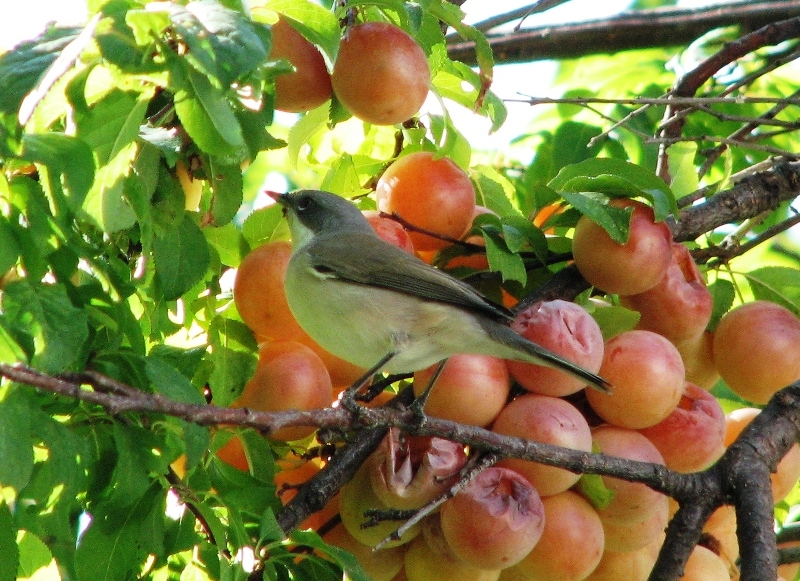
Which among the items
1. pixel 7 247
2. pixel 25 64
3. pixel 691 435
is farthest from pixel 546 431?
pixel 25 64

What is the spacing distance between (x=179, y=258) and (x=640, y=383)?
1.36 metres

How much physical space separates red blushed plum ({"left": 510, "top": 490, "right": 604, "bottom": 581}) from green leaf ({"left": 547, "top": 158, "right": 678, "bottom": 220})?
93 cm

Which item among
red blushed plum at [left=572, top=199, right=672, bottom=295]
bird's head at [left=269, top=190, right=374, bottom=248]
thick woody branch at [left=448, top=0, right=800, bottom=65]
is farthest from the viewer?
thick woody branch at [left=448, top=0, right=800, bottom=65]

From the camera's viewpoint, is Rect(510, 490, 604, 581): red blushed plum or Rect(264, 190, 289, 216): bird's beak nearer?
Rect(510, 490, 604, 581): red blushed plum

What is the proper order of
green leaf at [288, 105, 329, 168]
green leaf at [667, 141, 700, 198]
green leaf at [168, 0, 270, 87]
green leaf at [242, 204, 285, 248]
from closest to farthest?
green leaf at [168, 0, 270, 87] → green leaf at [242, 204, 285, 248] → green leaf at [288, 105, 329, 168] → green leaf at [667, 141, 700, 198]

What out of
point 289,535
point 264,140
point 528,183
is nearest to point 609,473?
point 289,535

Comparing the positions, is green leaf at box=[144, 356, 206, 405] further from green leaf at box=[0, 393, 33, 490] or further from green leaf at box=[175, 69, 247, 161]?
green leaf at box=[175, 69, 247, 161]

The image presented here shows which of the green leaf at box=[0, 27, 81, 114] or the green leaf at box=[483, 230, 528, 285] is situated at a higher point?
the green leaf at box=[0, 27, 81, 114]

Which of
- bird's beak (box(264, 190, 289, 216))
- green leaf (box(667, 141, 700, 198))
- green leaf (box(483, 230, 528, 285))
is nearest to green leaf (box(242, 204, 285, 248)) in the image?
bird's beak (box(264, 190, 289, 216))

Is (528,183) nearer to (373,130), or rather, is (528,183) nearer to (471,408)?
(373,130)

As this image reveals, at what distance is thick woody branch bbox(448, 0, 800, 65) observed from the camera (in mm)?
4898

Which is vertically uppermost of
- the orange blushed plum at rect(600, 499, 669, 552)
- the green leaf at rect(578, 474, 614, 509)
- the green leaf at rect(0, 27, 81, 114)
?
the green leaf at rect(0, 27, 81, 114)

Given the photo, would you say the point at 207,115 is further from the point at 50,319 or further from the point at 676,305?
the point at 676,305

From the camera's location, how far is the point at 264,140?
2688 mm
